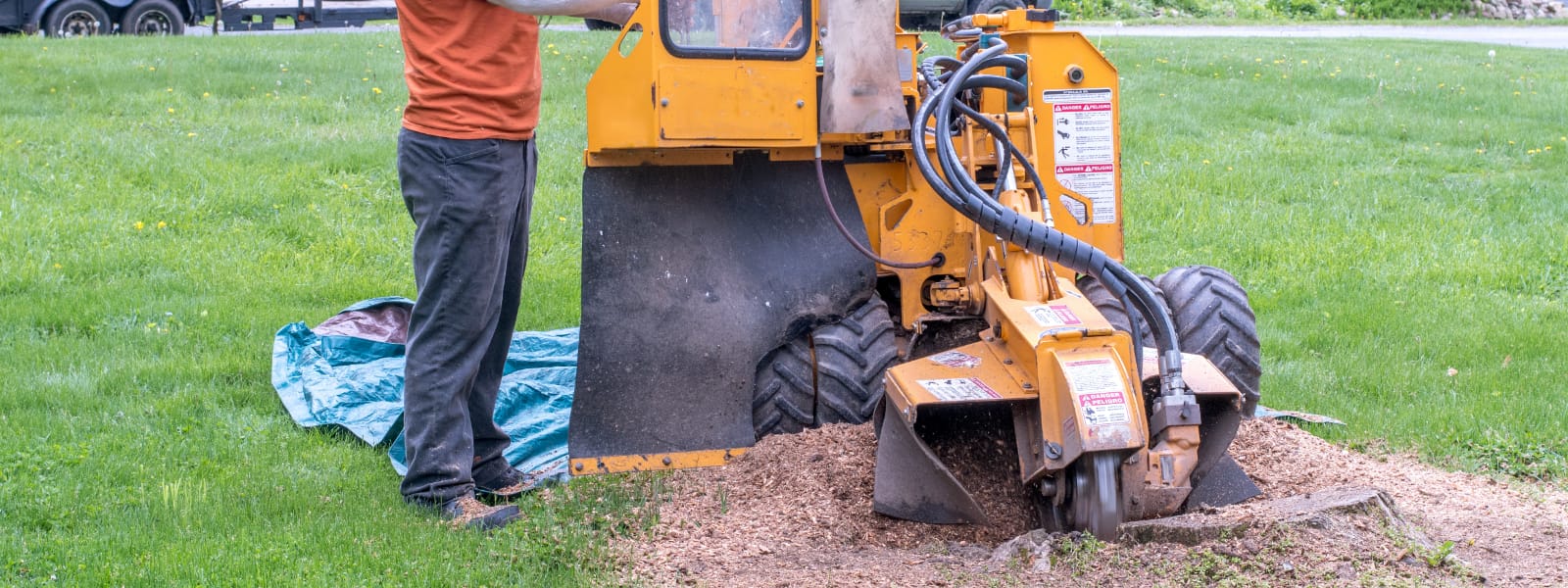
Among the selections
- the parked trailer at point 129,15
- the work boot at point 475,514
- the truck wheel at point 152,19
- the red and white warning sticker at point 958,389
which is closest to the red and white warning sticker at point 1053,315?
the red and white warning sticker at point 958,389

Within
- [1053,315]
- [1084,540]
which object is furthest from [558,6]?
[1084,540]

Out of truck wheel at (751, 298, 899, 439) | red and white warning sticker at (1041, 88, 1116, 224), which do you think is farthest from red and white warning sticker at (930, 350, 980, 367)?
red and white warning sticker at (1041, 88, 1116, 224)

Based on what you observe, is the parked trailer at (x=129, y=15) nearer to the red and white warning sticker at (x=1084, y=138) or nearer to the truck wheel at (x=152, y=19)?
the truck wheel at (x=152, y=19)

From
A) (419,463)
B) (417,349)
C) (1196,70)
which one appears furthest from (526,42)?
(1196,70)

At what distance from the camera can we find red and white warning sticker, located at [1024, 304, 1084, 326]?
12.9ft

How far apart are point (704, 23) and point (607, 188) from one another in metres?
0.70

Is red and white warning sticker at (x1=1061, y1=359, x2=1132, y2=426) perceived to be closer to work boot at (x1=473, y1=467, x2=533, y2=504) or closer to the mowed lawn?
the mowed lawn

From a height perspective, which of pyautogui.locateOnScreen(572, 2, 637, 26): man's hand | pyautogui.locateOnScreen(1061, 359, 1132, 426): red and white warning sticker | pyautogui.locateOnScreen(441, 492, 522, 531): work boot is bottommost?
pyautogui.locateOnScreen(441, 492, 522, 531): work boot

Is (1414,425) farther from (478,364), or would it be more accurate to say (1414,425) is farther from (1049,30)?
(478,364)

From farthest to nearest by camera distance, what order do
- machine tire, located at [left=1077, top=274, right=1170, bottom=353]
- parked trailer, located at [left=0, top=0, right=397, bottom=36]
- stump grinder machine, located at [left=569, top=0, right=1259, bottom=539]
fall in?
1. parked trailer, located at [left=0, top=0, right=397, bottom=36]
2. machine tire, located at [left=1077, top=274, right=1170, bottom=353]
3. stump grinder machine, located at [left=569, top=0, right=1259, bottom=539]

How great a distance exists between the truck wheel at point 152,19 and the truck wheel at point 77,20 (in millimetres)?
233

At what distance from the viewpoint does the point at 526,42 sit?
429 centimetres

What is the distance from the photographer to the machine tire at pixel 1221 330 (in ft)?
16.6

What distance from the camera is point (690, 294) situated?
16.0ft
